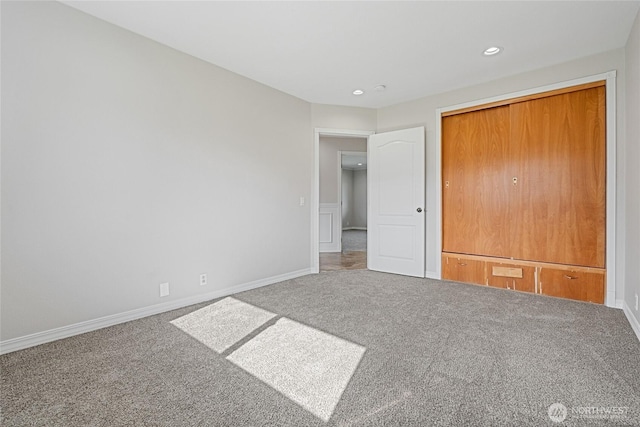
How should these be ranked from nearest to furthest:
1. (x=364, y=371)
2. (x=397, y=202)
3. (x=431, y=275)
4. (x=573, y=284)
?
(x=364, y=371)
(x=573, y=284)
(x=431, y=275)
(x=397, y=202)

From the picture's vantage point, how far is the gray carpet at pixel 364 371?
4.76 feet

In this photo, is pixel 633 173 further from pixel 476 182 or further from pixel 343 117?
pixel 343 117

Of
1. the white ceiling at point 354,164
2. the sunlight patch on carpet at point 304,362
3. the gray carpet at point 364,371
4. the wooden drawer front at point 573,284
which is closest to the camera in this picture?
the gray carpet at point 364,371

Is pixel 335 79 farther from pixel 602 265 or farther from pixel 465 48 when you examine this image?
pixel 602 265

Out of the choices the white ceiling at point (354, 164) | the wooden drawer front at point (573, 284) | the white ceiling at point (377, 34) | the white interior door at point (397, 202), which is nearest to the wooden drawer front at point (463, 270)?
the white interior door at point (397, 202)

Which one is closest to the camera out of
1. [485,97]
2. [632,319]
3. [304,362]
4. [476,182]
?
[304,362]

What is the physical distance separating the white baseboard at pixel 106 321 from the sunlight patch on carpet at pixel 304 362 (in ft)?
3.57

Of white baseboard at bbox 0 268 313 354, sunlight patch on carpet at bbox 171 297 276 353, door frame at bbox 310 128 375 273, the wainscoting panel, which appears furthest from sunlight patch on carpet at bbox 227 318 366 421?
the wainscoting panel

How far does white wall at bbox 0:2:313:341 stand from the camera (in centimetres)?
212

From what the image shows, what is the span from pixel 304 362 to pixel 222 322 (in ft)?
3.26

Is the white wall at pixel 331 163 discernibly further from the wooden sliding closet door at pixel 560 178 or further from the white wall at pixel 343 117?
the wooden sliding closet door at pixel 560 178

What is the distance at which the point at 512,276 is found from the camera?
359 cm

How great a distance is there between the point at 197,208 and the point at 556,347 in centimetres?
321

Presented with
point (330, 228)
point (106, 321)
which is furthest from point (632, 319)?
point (330, 228)
